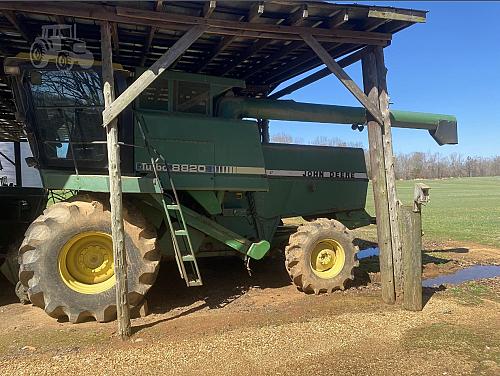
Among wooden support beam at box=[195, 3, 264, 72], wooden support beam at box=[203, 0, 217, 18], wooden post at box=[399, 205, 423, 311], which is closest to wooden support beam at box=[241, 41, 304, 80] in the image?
wooden support beam at box=[195, 3, 264, 72]

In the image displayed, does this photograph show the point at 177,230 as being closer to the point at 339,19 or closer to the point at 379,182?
the point at 379,182

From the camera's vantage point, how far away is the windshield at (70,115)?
651 centimetres

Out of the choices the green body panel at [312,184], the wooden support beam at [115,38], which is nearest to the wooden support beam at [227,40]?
the wooden support beam at [115,38]

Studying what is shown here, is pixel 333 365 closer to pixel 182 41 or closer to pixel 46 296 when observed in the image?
pixel 46 296

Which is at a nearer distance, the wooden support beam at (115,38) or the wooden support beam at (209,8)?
the wooden support beam at (209,8)

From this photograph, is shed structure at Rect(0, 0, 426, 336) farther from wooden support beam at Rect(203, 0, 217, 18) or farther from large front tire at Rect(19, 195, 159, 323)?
large front tire at Rect(19, 195, 159, 323)

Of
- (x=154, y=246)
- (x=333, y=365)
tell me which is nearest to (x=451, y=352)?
(x=333, y=365)

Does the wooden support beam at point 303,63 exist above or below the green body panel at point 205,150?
above

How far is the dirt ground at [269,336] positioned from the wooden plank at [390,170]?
633 millimetres

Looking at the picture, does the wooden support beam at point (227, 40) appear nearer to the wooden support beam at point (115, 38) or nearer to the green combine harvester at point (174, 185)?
the green combine harvester at point (174, 185)

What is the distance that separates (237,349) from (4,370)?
2.36m

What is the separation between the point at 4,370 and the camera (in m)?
4.64

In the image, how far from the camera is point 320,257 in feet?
25.7

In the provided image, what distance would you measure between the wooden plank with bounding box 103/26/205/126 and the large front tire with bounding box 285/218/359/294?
355 cm
